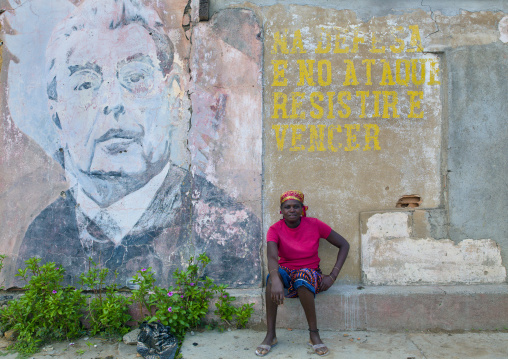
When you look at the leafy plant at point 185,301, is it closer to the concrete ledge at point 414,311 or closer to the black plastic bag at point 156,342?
the black plastic bag at point 156,342

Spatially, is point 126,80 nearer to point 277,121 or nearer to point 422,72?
point 277,121

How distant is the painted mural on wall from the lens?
3.81m

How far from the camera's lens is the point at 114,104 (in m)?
3.85

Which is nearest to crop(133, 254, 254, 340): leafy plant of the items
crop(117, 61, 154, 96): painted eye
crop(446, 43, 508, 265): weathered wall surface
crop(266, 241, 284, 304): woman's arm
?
crop(266, 241, 284, 304): woman's arm

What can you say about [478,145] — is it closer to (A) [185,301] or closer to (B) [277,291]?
(B) [277,291]

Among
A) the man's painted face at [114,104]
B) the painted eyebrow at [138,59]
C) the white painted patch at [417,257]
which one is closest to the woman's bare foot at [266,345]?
the white painted patch at [417,257]

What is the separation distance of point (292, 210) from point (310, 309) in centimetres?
75

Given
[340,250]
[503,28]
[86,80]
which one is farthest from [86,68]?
[503,28]

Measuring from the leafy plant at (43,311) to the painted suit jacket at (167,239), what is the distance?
36 cm

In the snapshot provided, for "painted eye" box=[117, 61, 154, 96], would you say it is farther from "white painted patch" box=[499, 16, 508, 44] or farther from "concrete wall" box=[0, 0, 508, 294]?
"white painted patch" box=[499, 16, 508, 44]

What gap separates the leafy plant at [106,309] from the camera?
341 centimetres

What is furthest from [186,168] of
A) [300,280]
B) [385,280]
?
[385,280]

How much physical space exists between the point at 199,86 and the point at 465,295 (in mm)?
2877

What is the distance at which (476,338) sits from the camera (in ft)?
11.3
